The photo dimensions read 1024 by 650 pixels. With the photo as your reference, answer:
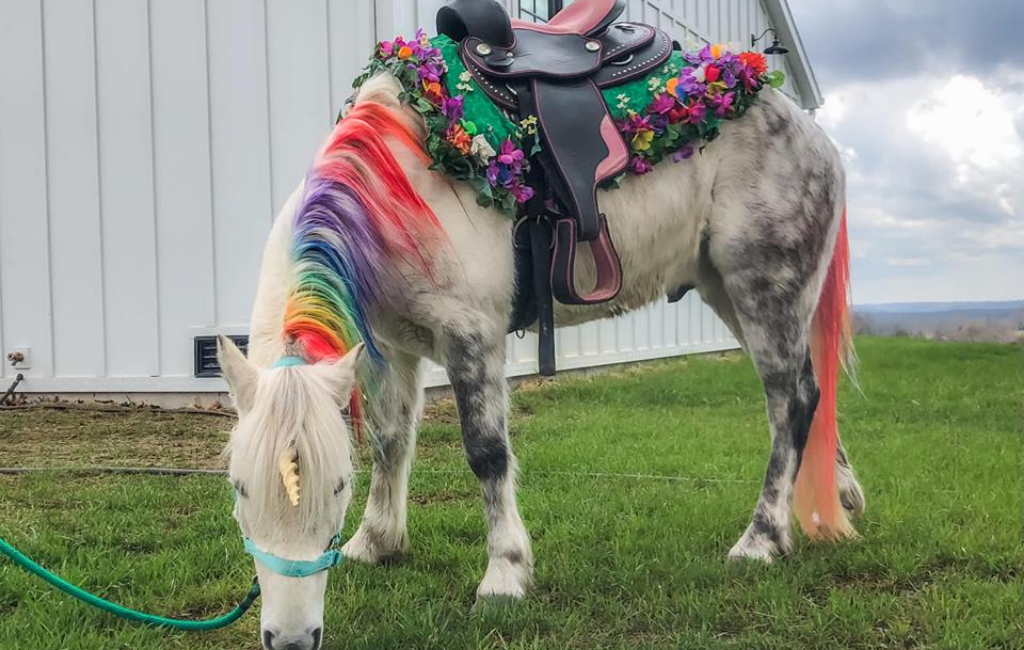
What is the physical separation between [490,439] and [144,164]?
16.0ft

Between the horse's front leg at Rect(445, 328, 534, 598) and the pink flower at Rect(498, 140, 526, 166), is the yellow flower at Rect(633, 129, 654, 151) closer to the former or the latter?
the pink flower at Rect(498, 140, 526, 166)

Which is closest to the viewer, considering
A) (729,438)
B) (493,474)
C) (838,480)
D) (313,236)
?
(313,236)

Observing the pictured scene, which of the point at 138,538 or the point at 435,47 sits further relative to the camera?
the point at 138,538

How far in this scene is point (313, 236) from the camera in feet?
7.24

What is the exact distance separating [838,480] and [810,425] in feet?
1.23

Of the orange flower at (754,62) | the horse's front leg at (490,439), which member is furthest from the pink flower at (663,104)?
the horse's front leg at (490,439)

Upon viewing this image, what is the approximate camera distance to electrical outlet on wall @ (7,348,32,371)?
6188mm

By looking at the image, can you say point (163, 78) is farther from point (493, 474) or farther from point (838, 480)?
point (838, 480)

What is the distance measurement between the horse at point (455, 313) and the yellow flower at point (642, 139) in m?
0.12

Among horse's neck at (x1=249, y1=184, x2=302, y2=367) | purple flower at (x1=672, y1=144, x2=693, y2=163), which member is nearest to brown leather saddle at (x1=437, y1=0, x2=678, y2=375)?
purple flower at (x1=672, y1=144, x2=693, y2=163)

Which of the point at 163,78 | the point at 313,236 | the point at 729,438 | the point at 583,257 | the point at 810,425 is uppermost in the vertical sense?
the point at 163,78

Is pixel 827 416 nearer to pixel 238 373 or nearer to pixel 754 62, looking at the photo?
pixel 754 62

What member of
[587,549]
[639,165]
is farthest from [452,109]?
[587,549]

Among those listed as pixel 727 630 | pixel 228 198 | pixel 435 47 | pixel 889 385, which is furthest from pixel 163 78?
pixel 889 385
